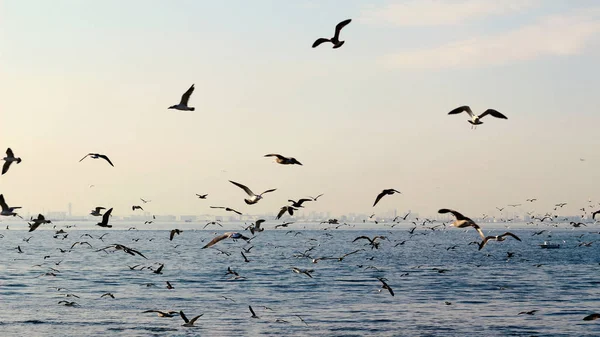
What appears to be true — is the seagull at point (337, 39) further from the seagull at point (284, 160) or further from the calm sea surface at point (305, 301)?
the calm sea surface at point (305, 301)

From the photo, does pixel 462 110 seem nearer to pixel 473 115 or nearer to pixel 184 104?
pixel 473 115

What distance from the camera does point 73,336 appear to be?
35188 millimetres

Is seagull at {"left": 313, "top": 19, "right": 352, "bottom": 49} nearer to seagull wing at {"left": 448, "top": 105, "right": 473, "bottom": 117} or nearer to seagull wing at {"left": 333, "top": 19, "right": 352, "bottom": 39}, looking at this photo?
seagull wing at {"left": 333, "top": 19, "right": 352, "bottom": 39}

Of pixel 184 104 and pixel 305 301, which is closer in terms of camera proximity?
pixel 184 104

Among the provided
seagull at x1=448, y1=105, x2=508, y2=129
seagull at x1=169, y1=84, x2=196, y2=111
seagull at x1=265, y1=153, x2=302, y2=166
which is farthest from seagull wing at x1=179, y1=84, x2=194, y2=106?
seagull at x1=448, y1=105, x2=508, y2=129

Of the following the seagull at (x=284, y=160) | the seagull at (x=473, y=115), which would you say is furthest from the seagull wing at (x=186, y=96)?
the seagull at (x=473, y=115)

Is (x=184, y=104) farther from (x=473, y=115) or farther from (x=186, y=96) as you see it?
(x=473, y=115)

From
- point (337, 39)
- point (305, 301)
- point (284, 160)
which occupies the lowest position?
point (305, 301)

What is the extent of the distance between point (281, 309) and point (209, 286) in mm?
16955

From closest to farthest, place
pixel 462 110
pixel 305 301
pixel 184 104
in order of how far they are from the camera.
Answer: pixel 462 110 < pixel 184 104 < pixel 305 301

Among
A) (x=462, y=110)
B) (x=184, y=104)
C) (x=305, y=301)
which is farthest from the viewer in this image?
(x=305, y=301)

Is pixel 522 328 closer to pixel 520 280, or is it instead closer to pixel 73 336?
pixel 73 336

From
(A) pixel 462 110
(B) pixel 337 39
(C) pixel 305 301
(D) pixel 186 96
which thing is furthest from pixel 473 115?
(C) pixel 305 301

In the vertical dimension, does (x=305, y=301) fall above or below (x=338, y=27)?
below
